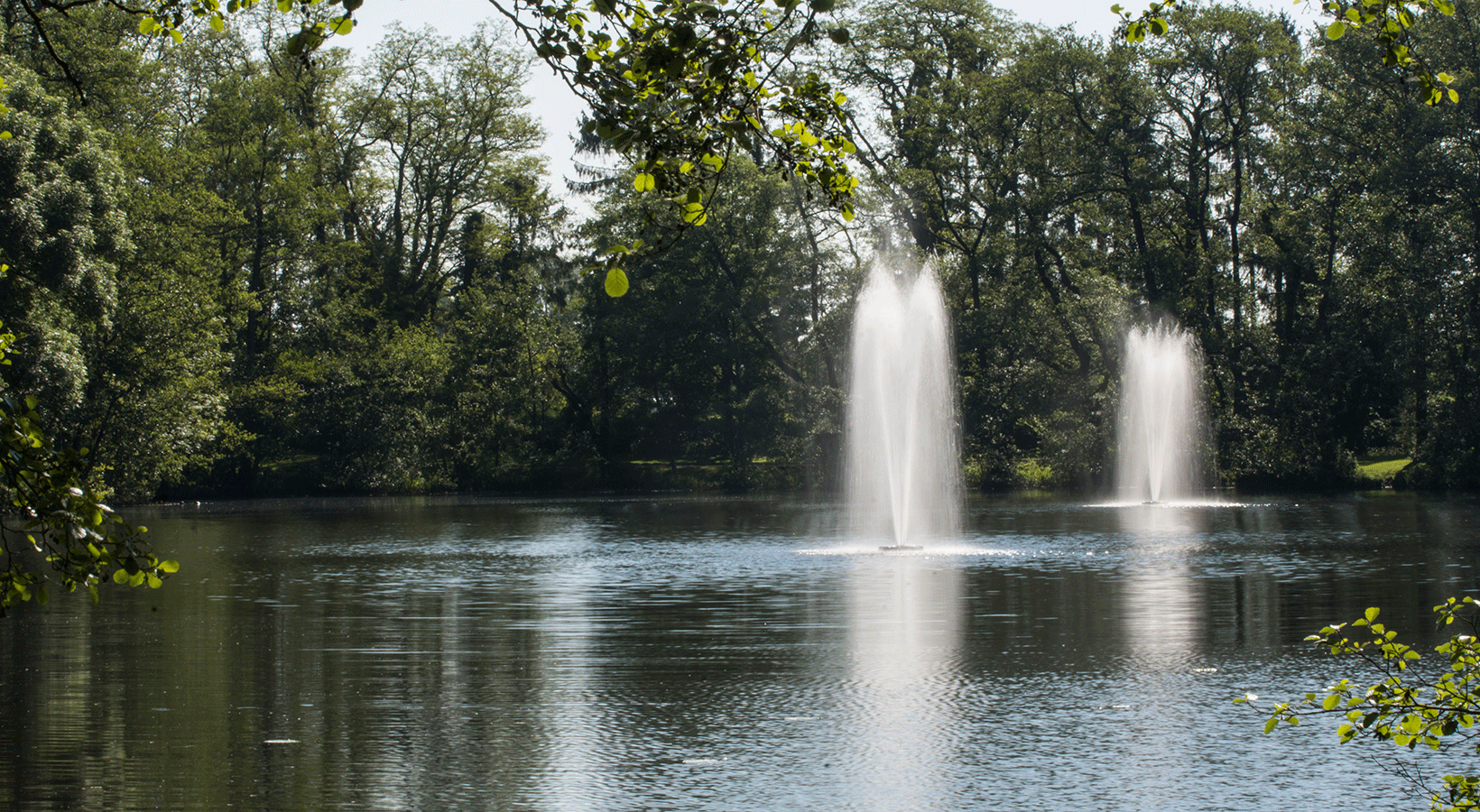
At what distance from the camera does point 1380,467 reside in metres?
51.2

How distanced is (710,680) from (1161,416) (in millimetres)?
40062

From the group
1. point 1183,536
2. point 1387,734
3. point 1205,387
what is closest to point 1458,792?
point 1387,734

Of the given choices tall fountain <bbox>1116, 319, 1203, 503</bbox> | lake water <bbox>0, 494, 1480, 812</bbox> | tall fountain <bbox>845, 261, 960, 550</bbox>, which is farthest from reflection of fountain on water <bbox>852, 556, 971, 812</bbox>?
tall fountain <bbox>1116, 319, 1203, 503</bbox>

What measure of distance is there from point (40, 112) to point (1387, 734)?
38994 millimetres

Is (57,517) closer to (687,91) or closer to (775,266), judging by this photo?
(687,91)

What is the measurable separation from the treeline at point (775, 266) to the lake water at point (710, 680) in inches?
1120

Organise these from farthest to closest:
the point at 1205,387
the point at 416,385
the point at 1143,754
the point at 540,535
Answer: the point at 416,385
the point at 1205,387
the point at 540,535
the point at 1143,754

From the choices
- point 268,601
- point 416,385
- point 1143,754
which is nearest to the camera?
point 1143,754

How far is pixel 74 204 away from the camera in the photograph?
35312 millimetres

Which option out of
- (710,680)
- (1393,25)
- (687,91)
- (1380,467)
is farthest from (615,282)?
(1380,467)

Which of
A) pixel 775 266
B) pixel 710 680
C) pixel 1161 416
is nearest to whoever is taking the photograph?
pixel 710 680

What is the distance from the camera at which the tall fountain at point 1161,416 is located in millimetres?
46594

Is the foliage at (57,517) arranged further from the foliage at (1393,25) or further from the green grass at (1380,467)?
the green grass at (1380,467)

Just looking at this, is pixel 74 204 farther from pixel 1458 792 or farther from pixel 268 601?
A: pixel 1458 792
